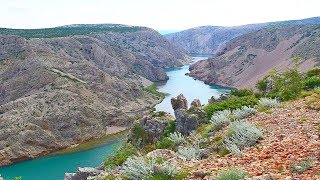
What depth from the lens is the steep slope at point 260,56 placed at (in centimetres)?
15350

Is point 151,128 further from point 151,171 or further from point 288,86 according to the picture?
point 151,171

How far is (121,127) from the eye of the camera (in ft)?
328

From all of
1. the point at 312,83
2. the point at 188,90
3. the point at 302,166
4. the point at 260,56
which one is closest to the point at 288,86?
the point at 312,83

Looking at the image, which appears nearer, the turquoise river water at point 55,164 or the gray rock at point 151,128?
the gray rock at point 151,128

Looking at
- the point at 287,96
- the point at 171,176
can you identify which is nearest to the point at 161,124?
the point at 287,96

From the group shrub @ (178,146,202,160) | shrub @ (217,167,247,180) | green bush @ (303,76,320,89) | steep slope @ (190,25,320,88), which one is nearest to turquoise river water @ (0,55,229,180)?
green bush @ (303,76,320,89)

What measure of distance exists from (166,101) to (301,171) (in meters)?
117

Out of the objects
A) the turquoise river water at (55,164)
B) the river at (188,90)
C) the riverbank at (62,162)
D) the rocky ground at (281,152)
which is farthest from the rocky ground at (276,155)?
the river at (188,90)

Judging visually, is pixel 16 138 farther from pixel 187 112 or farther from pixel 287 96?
pixel 287 96

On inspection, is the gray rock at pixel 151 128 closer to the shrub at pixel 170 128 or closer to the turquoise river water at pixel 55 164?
the shrub at pixel 170 128

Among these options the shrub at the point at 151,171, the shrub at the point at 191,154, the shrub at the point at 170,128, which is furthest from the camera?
the shrub at the point at 170,128

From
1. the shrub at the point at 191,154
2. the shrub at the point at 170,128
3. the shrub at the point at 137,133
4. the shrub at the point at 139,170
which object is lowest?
the shrub at the point at 137,133

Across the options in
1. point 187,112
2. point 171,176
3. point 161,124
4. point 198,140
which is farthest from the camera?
point 161,124

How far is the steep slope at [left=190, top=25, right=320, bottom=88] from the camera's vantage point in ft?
504
